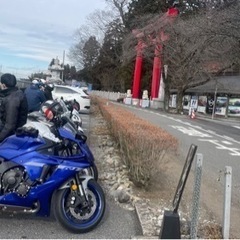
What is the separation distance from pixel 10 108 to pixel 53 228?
64.8 inches

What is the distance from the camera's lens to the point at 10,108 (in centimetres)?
512

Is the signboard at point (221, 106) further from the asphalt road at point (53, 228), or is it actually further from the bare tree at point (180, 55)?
the asphalt road at point (53, 228)

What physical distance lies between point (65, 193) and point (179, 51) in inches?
1400

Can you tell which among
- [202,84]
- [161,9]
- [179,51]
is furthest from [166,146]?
[161,9]

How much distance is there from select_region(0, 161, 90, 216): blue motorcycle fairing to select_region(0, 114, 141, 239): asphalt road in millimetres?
244

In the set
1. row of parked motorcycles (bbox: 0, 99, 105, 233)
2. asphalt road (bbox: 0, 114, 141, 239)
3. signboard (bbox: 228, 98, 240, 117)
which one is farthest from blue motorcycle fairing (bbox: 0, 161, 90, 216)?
signboard (bbox: 228, 98, 240, 117)

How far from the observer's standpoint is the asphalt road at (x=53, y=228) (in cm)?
439

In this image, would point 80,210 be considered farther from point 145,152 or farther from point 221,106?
point 221,106

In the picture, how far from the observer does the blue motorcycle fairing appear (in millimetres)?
4344

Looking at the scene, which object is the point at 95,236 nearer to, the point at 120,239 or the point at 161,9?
the point at 120,239

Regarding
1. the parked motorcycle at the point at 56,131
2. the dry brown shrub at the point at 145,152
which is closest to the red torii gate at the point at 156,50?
the dry brown shrub at the point at 145,152

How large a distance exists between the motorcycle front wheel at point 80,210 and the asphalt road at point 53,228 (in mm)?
107

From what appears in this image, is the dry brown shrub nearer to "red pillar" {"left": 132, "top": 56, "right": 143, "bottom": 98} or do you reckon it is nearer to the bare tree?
the bare tree

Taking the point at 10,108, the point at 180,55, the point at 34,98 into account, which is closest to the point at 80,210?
the point at 10,108
